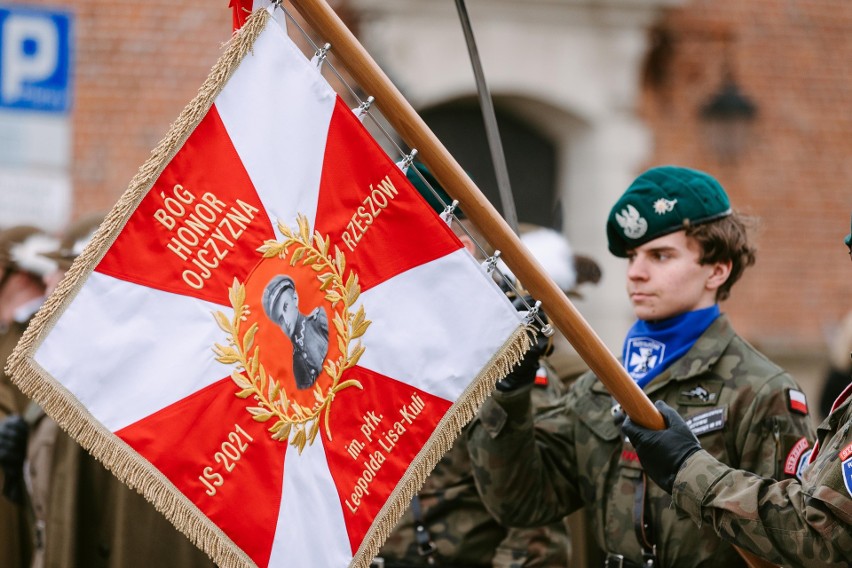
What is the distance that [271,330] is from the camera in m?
2.82

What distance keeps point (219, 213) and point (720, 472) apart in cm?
119

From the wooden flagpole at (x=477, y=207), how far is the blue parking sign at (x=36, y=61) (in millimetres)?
4146

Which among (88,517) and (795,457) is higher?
(88,517)

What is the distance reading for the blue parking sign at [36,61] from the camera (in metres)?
6.65

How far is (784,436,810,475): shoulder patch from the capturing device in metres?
3.20

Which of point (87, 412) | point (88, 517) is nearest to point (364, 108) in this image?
point (87, 412)

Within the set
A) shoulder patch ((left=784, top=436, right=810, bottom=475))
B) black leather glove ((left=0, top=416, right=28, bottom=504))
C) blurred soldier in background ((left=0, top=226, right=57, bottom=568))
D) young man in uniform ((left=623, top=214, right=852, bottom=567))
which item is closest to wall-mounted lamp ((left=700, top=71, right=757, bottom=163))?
blurred soldier in background ((left=0, top=226, right=57, bottom=568))

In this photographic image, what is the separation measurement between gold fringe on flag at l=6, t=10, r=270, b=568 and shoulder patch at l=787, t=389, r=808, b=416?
139cm

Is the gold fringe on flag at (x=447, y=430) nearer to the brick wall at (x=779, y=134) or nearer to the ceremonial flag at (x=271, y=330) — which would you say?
the ceremonial flag at (x=271, y=330)

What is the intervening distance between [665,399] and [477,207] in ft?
2.96

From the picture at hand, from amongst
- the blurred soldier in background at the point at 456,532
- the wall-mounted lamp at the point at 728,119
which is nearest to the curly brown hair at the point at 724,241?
the blurred soldier in background at the point at 456,532

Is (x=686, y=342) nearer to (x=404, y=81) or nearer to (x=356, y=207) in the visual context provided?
(x=356, y=207)

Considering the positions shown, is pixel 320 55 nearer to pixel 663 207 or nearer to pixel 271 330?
pixel 271 330

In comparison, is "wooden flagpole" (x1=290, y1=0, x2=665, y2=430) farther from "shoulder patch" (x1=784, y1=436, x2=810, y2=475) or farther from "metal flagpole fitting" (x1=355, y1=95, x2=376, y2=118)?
"shoulder patch" (x1=784, y1=436, x2=810, y2=475)
